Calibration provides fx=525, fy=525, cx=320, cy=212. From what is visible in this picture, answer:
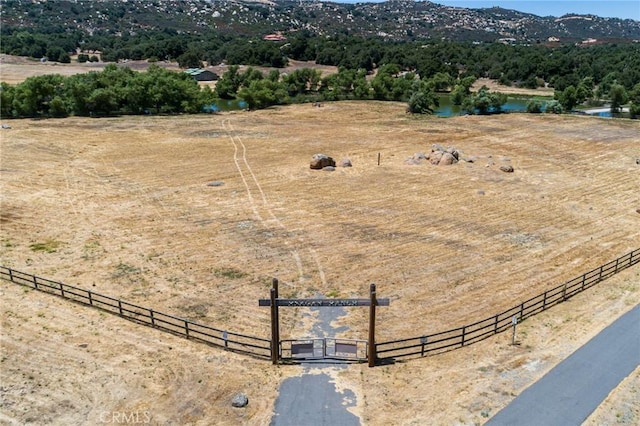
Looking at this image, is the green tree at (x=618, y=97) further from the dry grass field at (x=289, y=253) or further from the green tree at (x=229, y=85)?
the green tree at (x=229, y=85)

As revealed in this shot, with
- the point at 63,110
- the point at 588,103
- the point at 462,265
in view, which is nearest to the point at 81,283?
the point at 462,265

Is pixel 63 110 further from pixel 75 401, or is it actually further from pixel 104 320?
pixel 75 401

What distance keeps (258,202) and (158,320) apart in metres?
20.2

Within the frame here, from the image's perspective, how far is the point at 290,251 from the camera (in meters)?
32.2

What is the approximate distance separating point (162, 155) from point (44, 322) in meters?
34.9

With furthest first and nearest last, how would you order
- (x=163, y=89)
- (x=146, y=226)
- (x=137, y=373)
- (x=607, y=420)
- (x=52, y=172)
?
(x=163, y=89), (x=52, y=172), (x=146, y=226), (x=137, y=373), (x=607, y=420)

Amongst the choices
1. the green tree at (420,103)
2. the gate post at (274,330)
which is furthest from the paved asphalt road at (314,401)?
the green tree at (420,103)

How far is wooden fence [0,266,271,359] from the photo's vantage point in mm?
21234

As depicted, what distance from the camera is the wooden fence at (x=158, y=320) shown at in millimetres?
21234

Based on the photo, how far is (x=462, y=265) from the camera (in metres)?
30.2

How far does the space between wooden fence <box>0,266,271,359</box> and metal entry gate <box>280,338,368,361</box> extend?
85cm

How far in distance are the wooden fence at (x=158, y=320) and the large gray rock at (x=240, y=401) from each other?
2411 mm

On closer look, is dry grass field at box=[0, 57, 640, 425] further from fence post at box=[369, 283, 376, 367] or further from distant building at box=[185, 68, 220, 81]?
distant building at box=[185, 68, 220, 81]

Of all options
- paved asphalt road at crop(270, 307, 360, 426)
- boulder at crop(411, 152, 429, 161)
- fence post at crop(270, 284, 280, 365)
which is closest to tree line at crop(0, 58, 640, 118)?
boulder at crop(411, 152, 429, 161)
